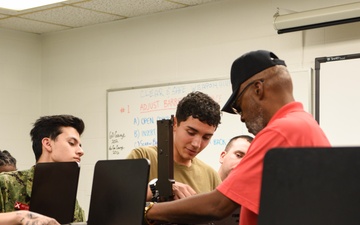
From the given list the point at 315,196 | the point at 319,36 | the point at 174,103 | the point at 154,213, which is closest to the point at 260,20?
the point at 319,36

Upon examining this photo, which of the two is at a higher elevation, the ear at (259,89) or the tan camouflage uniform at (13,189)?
the ear at (259,89)

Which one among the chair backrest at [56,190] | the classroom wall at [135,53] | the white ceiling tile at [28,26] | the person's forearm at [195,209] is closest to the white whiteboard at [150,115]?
the classroom wall at [135,53]

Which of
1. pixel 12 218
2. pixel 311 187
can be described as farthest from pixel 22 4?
pixel 311 187

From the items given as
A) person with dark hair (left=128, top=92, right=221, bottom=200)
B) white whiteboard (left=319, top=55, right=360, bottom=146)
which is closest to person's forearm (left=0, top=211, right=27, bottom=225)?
person with dark hair (left=128, top=92, right=221, bottom=200)

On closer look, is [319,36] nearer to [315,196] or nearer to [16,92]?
[16,92]

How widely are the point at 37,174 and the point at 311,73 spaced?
2534mm

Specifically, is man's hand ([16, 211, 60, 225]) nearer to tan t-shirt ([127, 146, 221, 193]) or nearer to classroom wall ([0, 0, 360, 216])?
tan t-shirt ([127, 146, 221, 193])

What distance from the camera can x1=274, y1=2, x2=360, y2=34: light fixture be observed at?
12.6ft

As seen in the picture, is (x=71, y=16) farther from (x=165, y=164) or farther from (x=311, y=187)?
(x=311, y=187)

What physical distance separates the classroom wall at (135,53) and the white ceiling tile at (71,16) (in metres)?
0.15

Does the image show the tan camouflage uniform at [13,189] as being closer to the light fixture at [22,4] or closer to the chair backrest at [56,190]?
the chair backrest at [56,190]

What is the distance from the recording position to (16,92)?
5715mm

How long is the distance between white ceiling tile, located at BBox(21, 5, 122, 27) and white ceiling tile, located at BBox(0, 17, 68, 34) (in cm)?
14

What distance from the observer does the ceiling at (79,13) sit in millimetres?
4707
